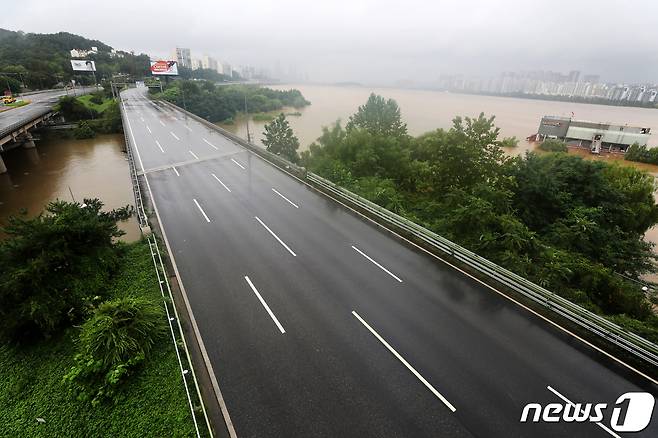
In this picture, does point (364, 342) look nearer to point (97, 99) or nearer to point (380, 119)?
point (380, 119)

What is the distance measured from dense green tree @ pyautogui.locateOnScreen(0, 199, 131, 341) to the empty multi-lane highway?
10.6ft

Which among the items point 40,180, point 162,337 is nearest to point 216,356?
point 162,337

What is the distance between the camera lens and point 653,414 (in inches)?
325

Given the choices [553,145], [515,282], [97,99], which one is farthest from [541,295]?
[97,99]

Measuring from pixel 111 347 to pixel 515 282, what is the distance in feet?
47.8

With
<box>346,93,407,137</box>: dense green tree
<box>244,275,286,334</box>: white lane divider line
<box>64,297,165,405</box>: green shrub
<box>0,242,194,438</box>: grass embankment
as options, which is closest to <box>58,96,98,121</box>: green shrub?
<box>346,93,407,137</box>: dense green tree

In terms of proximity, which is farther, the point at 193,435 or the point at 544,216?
the point at 544,216

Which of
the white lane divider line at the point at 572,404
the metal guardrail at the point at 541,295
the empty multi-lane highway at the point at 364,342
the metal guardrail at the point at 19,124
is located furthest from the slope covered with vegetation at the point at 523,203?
the metal guardrail at the point at 19,124

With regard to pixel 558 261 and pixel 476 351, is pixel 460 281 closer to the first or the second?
pixel 476 351

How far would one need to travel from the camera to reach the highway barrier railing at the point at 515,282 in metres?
9.62

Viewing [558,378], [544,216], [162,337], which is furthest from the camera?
[544,216]

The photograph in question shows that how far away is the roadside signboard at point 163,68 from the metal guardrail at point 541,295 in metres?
92.2

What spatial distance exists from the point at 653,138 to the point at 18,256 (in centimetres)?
9997

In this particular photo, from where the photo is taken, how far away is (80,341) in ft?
35.8
